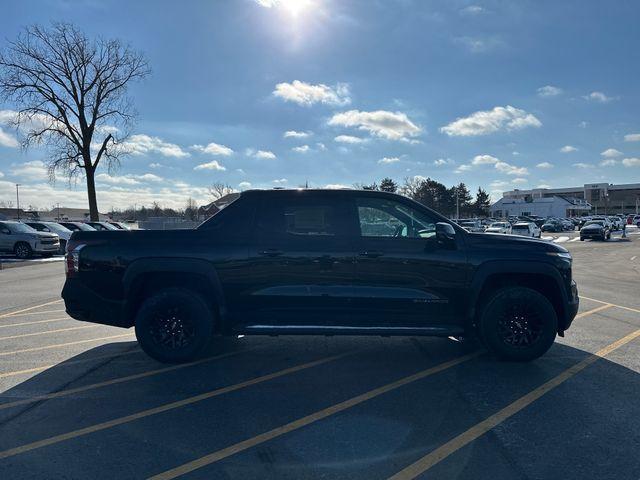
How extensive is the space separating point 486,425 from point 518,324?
5.79ft

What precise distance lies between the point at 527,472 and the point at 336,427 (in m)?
1.36

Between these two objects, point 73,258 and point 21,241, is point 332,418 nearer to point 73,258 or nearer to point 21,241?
point 73,258

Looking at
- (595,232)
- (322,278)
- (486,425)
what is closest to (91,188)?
(322,278)

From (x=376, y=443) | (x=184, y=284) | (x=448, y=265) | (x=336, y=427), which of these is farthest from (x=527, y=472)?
(x=184, y=284)

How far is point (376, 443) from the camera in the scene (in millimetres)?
3266

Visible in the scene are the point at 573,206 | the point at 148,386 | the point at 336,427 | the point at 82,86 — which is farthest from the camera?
the point at 573,206

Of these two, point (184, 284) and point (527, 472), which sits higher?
point (184, 284)

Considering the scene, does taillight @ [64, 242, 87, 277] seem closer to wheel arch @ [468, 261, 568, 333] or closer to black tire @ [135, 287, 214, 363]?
black tire @ [135, 287, 214, 363]

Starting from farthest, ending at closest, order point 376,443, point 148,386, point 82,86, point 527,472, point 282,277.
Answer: point 82,86
point 282,277
point 148,386
point 376,443
point 527,472

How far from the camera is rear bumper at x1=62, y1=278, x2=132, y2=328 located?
4.96 metres

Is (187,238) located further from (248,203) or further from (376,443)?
(376,443)

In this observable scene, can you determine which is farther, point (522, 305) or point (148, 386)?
point (522, 305)

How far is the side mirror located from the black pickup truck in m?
0.02

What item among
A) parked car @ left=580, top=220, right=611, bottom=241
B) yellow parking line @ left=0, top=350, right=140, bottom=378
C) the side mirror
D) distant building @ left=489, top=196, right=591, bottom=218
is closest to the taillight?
yellow parking line @ left=0, top=350, right=140, bottom=378
